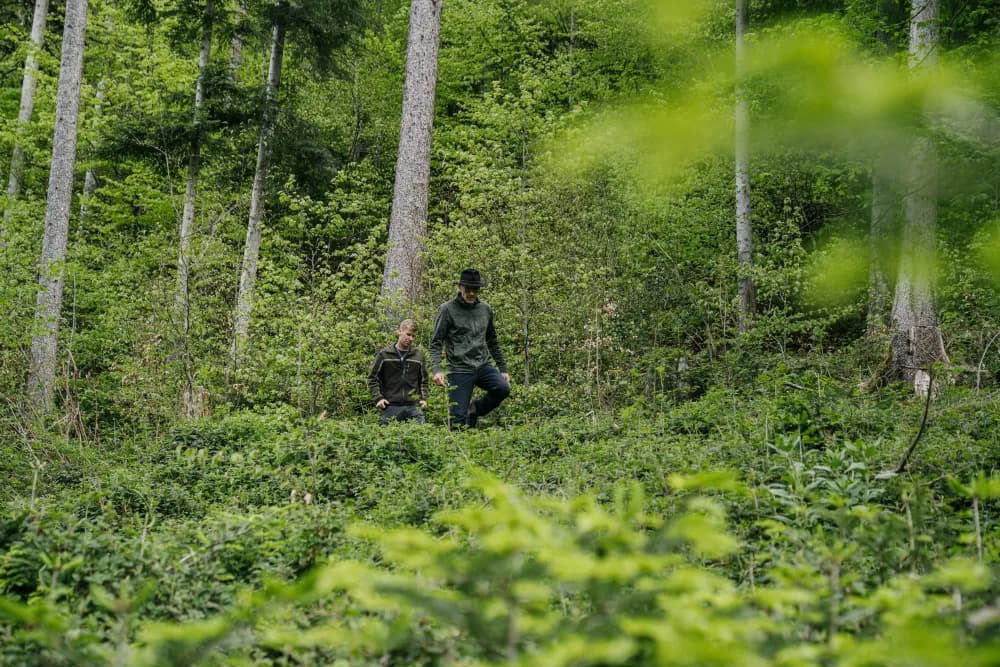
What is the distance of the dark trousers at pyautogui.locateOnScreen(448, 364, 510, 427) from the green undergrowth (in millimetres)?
1169

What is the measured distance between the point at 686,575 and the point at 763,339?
957cm

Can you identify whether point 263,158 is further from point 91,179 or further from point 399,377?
point 91,179

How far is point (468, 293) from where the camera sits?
30.0ft

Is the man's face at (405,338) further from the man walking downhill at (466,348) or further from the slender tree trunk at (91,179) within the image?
the slender tree trunk at (91,179)

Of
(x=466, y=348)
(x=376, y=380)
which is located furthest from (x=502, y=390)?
(x=376, y=380)

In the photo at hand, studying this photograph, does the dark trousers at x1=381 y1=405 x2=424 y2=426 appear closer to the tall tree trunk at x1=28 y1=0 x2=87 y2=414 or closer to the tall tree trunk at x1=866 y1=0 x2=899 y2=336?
the tall tree trunk at x1=866 y1=0 x2=899 y2=336

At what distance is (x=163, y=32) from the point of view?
17.6 m

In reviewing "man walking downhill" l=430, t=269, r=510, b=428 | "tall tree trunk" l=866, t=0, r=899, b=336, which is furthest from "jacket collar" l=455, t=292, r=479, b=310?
"tall tree trunk" l=866, t=0, r=899, b=336

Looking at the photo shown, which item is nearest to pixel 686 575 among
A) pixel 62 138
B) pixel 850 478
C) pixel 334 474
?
pixel 850 478

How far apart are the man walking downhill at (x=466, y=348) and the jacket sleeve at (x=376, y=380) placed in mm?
991

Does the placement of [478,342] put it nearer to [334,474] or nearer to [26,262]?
[334,474]

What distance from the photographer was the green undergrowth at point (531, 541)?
5.53 ft

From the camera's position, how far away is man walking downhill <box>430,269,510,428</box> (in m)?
9.14

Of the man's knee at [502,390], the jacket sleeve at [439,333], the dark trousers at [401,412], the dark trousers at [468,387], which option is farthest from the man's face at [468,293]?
the dark trousers at [401,412]
